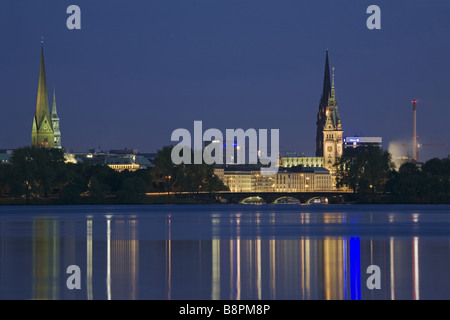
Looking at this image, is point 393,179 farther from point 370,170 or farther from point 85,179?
point 85,179

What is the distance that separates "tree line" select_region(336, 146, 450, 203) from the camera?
541 feet

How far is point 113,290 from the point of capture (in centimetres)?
3266

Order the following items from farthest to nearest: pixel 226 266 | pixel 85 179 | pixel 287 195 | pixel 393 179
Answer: pixel 287 195
pixel 85 179
pixel 393 179
pixel 226 266

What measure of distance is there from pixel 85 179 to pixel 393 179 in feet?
185

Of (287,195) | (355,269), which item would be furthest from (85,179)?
(355,269)

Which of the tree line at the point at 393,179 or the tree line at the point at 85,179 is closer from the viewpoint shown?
the tree line at the point at 85,179

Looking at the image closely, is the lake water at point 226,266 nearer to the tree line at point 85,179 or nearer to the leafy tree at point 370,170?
the tree line at point 85,179

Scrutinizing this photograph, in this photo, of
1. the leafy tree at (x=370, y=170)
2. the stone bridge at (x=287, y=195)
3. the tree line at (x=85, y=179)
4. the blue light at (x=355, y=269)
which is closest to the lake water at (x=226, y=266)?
the blue light at (x=355, y=269)

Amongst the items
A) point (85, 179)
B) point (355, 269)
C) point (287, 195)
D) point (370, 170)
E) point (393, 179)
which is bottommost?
point (355, 269)

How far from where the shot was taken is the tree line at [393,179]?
165m

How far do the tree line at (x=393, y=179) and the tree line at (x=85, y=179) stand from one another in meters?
28.1

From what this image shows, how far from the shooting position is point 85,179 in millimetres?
174000

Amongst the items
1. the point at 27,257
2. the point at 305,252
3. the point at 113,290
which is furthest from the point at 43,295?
the point at 305,252

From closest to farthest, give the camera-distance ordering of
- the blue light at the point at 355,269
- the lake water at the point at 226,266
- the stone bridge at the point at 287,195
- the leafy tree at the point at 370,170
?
the blue light at the point at 355,269 → the lake water at the point at 226,266 → the leafy tree at the point at 370,170 → the stone bridge at the point at 287,195
